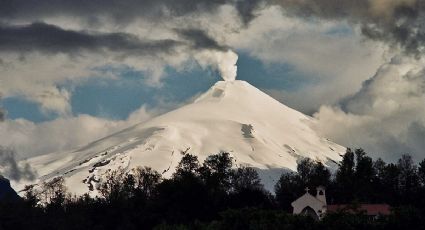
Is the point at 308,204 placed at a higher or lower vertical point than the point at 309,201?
lower

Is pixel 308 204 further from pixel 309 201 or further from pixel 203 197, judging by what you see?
pixel 203 197

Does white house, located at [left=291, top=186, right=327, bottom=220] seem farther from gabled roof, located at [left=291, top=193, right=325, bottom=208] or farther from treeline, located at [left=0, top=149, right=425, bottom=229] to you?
treeline, located at [left=0, top=149, right=425, bottom=229]

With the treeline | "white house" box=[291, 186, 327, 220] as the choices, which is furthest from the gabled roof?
the treeline

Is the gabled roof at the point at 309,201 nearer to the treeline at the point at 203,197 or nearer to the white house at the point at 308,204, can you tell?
the white house at the point at 308,204

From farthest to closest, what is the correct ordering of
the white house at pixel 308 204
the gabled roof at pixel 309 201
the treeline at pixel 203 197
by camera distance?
1. the treeline at pixel 203 197
2. the gabled roof at pixel 309 201
3. the white house at pixel 308 204

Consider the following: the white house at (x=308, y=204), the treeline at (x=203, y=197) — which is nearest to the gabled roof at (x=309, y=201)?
the white house at (x=308, y=204)

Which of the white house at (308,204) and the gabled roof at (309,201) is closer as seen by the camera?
the white house at (308,204)

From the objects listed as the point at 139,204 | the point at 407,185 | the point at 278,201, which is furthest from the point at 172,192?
the point at 407,185

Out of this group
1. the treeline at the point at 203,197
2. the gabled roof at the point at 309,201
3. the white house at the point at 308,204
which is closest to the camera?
the white house at the point at 308,204

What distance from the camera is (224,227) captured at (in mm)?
84625

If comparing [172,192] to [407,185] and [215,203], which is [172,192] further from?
[407,185]

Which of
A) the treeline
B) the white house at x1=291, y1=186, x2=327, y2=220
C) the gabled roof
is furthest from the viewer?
the treeline

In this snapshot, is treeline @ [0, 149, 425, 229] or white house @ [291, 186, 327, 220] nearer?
white house @ [291, 186, 327, 220]

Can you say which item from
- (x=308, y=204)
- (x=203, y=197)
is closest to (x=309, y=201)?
(x=308, y=204)
